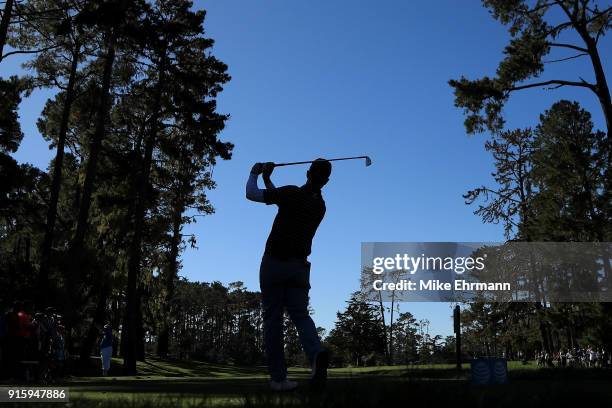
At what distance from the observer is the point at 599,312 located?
3444cm

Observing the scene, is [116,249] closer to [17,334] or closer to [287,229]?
[17,334]

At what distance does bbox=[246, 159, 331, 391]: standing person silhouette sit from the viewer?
5.93 m

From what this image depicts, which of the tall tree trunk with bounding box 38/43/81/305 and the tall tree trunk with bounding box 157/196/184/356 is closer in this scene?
the tall tree trunk with bounding box 38/43/81/305

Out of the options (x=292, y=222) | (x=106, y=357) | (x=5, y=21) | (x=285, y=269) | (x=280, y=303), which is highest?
(x=5, y=21)

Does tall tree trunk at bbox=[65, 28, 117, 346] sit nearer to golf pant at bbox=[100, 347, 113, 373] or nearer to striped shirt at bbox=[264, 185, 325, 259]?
golf pant at bbox=[100, 347, 113, 373]

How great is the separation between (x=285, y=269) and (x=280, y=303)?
31 centimetres

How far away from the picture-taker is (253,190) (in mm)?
6152

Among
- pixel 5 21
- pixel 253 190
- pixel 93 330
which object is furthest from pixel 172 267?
pixel 253 190

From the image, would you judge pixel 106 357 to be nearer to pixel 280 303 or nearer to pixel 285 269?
pixel 280 303

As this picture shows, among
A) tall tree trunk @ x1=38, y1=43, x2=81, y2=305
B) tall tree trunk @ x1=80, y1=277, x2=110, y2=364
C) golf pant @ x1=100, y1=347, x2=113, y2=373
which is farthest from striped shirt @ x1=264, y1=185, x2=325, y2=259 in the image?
tall tree trunk @ x1=80, y1=277, x2=110, y2=364

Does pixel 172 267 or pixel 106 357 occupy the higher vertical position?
pixel 172 267

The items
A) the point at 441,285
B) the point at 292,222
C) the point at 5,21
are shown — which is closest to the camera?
the point at 292,222

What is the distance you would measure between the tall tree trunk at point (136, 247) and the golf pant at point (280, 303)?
2149 cm

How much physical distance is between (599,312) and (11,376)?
29073 millimetres
